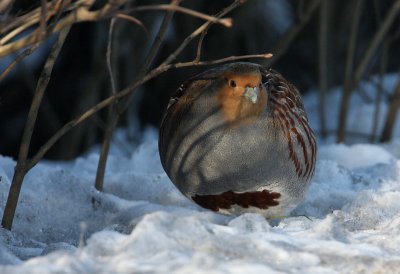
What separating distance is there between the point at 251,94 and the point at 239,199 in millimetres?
478

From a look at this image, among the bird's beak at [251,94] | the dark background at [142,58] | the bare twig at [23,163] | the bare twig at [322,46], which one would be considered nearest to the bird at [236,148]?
the bird's beak at [251,94]

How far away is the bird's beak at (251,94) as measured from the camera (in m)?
3.35

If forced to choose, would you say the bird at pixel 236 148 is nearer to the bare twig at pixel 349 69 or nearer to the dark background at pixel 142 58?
the bare twig at pixel 349 69

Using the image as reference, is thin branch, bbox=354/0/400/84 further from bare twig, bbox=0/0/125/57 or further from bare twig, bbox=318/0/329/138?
bare twig, bbox=0/0/125/57

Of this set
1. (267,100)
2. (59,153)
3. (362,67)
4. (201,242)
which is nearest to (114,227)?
(201,242)

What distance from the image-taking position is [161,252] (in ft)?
7.18

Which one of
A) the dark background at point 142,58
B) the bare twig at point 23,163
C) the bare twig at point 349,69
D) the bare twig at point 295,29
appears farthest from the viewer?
the dark background at point 142,58

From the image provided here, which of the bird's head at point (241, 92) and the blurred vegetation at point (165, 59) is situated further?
the blurred vegetation at point (165, 59)

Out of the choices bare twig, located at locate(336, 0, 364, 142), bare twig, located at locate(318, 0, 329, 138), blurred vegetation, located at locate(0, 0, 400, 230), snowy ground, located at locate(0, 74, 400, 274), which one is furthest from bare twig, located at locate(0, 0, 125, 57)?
bare twig, located at locate(318, 0, 329, 138)

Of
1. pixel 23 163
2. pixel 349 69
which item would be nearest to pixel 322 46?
pixel 349 69

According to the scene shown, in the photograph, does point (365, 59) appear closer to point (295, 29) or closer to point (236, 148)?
point (295, 29)

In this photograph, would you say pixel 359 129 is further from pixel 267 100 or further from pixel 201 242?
pixel 201 242

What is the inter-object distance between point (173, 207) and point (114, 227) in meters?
0.91

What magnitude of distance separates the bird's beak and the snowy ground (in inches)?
20.8
